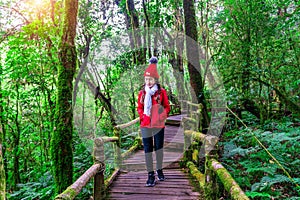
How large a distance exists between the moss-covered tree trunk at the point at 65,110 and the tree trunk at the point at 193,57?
11.2 ft

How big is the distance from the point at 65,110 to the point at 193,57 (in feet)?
13.0

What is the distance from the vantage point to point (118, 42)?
40.6 ft

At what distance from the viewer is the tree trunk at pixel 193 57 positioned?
23.3ft

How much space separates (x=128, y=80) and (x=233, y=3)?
20.5 ft

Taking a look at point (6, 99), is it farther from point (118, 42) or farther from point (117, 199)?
point (117, 199)

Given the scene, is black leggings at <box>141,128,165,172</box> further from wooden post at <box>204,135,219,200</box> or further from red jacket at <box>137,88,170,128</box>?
wooden post at <box>204,135,219,200</box>

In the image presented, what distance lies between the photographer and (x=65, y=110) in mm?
4785

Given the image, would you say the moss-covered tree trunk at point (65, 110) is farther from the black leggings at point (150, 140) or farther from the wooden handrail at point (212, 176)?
the wooden handrail at point (212, 176)

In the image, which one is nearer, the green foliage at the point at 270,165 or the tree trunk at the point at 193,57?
the green foliage at the point at 270,165

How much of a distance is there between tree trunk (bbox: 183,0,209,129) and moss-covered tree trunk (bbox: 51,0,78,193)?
134 inches

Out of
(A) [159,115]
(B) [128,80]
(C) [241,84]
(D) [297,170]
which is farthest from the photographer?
(B) [128,80]

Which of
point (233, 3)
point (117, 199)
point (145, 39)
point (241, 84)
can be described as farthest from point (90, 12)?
point (117, 199)

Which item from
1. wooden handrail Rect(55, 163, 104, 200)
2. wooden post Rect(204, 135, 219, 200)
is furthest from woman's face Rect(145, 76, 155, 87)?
wooden handrail Rect(55, 163, 104, 200)

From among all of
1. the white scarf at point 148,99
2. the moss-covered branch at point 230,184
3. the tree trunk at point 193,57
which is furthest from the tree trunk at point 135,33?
the moss-covered branch at point 230,184
